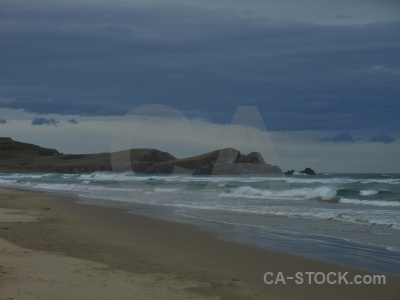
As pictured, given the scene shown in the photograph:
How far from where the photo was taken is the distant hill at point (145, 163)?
84.8 meters

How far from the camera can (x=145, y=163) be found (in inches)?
4144

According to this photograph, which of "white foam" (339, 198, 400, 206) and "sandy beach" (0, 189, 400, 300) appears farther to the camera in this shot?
"white foam" (339, 198, 400, 206)

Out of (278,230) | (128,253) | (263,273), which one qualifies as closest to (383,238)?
(278,230)

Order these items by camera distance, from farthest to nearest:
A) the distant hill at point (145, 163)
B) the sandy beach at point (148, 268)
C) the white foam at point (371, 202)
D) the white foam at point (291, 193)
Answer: the distant hill at point (145, 163) → the white foam at point (291, 193) → the white foam at point (371, 202) → the sandy beach at point (148, 268)

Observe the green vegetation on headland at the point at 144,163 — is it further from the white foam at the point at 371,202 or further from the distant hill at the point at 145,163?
the white foam at the point at 371,202

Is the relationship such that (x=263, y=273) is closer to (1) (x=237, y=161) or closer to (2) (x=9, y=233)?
(2) (x=9, y=233)

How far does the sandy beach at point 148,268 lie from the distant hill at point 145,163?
6598 cm

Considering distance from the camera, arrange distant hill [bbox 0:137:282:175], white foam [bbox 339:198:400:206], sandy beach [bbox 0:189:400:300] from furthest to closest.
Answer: distant hill [bbox 0:137:282:175] → white foam [bbox 339:198:400:206] → sandy beach [bbox 0:189:400:300]

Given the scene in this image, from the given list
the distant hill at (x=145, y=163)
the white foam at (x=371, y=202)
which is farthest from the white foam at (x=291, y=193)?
the distant hill at (x=145, y=163)

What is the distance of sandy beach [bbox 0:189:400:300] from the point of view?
6969 millimetres

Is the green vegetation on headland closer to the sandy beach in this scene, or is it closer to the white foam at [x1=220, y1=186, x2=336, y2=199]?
the white foam at [x1=220, y1=186, x2=336, y2=199]

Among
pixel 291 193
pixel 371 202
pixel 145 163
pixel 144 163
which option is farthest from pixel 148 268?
pixel 145 163

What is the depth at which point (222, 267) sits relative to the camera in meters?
8.96

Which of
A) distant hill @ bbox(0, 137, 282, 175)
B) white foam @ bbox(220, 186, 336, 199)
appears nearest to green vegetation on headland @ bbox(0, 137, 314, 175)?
distant hill @ bbox(0, 137, 282, 175)
